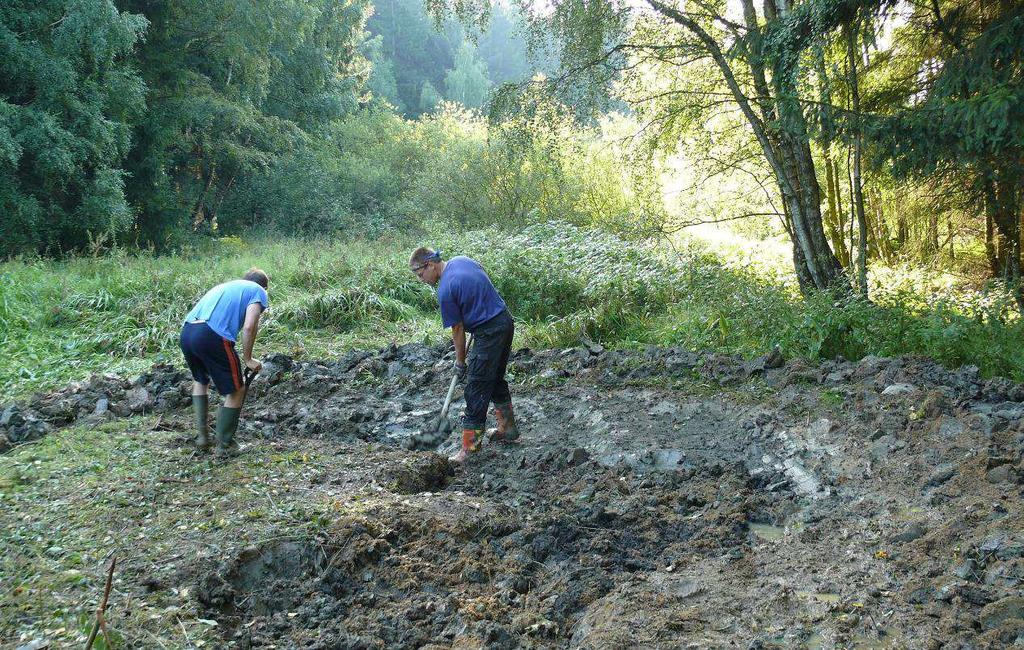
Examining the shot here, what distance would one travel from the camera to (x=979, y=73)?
23.9ft

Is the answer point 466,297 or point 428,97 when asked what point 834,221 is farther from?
point 428,97

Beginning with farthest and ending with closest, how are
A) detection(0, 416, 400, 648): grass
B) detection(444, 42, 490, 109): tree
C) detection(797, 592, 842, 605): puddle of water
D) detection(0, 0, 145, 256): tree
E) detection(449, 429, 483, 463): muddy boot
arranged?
detection(444, 42, 490, 109): tree → detection(0, 0, 145, 256): tree → detection(449, 429, 483, 463): muddy boot → detection(797, 592, 842, 605): puddle of water → detection(0, 416, 400, 648): grass

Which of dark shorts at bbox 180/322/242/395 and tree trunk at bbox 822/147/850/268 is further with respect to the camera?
tree trunk at bbox 822/147/850/268

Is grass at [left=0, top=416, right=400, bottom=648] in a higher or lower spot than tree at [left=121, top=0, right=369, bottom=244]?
lower

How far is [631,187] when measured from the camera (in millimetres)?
13719

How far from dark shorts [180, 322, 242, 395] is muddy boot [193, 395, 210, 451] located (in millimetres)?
244

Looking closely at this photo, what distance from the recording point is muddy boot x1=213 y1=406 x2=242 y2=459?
19.7 ft

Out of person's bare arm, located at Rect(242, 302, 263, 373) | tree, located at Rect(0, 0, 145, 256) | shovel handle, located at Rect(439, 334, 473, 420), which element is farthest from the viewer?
tree, located at Rect(0, 0, 145, 256)

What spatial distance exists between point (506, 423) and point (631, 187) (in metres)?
8.18

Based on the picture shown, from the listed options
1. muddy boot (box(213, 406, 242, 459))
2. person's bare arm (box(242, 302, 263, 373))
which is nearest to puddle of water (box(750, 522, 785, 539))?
person's bare arm (box(242, 302, 263, 373))

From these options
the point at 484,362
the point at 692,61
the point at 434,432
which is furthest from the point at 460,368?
the point at 692,61

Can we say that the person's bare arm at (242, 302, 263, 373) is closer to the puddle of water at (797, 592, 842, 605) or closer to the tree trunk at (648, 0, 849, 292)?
the puddle of water at (797, 592, 842, 605)

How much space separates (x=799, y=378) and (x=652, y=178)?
526 centimetres

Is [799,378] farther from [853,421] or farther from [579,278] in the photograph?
[579,278]
